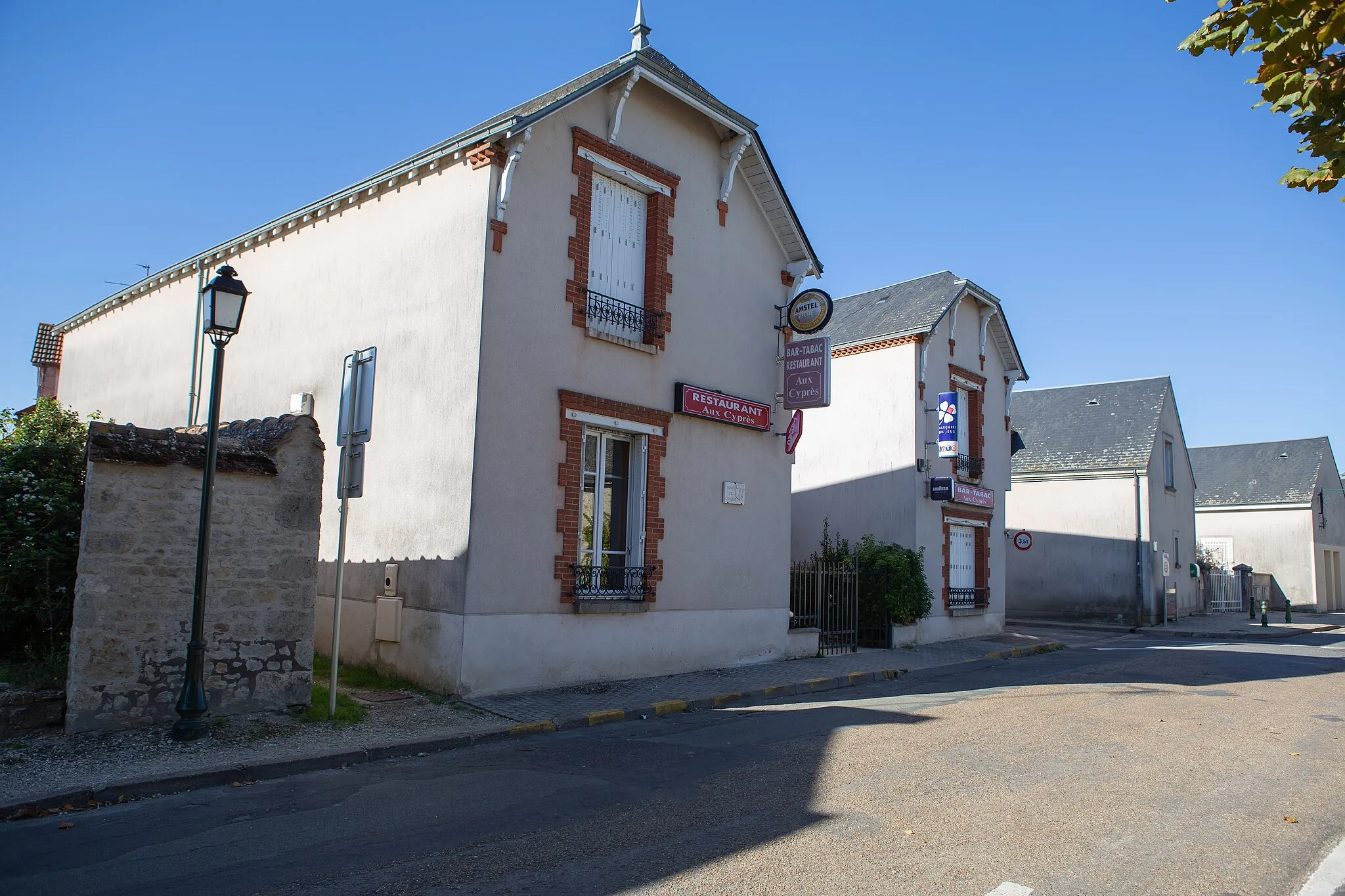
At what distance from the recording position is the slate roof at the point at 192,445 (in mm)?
7418

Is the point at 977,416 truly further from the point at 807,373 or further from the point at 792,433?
the point at 807,373

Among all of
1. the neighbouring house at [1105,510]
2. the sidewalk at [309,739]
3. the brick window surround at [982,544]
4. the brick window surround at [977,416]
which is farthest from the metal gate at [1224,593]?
the sidewalk at [309,739]

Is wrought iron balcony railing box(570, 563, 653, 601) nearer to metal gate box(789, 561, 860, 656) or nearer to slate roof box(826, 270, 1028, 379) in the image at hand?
metal gate box(789, 561, 860, 656)

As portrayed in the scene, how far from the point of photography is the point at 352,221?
1229cm

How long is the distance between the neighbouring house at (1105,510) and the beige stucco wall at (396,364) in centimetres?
2051

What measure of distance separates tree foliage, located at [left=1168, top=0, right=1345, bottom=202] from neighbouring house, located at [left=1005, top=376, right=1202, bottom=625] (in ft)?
74.3

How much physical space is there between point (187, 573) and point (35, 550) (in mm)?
1408

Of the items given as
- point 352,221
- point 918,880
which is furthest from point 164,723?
point 352,221

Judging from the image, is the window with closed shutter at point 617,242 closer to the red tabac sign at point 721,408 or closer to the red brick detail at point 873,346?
the red tabac sign at point 721,408

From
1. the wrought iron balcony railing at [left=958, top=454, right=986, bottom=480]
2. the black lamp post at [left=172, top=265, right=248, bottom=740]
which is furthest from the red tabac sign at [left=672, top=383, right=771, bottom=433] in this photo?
the wrought iron balcony railing at [left=958, top=454, right=986, bottom=480]

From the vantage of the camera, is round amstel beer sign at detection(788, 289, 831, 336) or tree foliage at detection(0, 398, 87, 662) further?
round amstel beer sign at detection(788, 289, 831, 336)

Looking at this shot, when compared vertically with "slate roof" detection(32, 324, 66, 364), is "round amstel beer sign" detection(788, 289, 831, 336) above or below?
below

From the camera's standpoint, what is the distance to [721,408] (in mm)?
12766

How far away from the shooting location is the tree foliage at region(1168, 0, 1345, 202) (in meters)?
5.00
